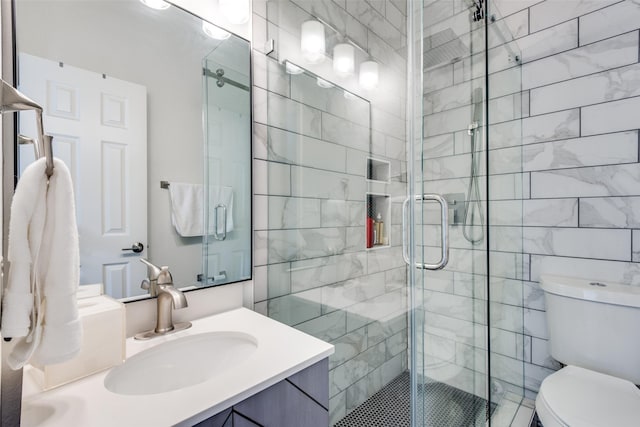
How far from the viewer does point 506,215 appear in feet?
5.49

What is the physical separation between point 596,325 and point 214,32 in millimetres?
2144

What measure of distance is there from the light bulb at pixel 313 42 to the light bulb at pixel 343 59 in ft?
0.23

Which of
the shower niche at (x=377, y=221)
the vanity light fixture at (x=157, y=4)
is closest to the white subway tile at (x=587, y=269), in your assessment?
the shower niche at (x=377, y=221)

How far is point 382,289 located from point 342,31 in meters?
1.35

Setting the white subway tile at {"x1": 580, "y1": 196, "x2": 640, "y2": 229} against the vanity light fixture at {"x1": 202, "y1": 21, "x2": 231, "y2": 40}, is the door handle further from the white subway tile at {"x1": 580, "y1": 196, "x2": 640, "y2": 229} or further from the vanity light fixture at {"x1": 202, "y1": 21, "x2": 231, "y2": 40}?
the white subway tile at {"x1": 580, "y1": 196, "x2": 640, "y2": 229}

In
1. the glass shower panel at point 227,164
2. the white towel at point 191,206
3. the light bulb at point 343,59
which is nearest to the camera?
the white towel at point 191,206

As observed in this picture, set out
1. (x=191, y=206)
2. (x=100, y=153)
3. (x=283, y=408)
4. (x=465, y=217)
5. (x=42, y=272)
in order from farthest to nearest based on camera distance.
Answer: (x=465, y=217)
(x=191, y=206)
(x=100, y=153)
(x=283, y=408)
(x=42, y=272)

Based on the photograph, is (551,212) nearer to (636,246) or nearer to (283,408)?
(636,246)

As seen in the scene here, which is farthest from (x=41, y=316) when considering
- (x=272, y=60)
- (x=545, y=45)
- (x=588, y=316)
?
(x=545, y=45)

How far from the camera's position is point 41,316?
496mm

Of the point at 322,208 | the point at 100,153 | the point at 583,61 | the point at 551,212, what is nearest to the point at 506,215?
the point at 551,212

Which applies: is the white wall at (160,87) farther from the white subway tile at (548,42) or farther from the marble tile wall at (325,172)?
the white subway tile at (548,42)

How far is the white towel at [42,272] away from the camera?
1.49 ft

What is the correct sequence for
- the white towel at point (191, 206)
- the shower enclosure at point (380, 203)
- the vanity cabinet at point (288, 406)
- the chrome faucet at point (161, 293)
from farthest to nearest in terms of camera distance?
the shower enclosure at point (380, 203)
the white towel at point (191, 206)
the chrome faucet at point (161, 293)
the vanity cabinet at point (288, 406)
